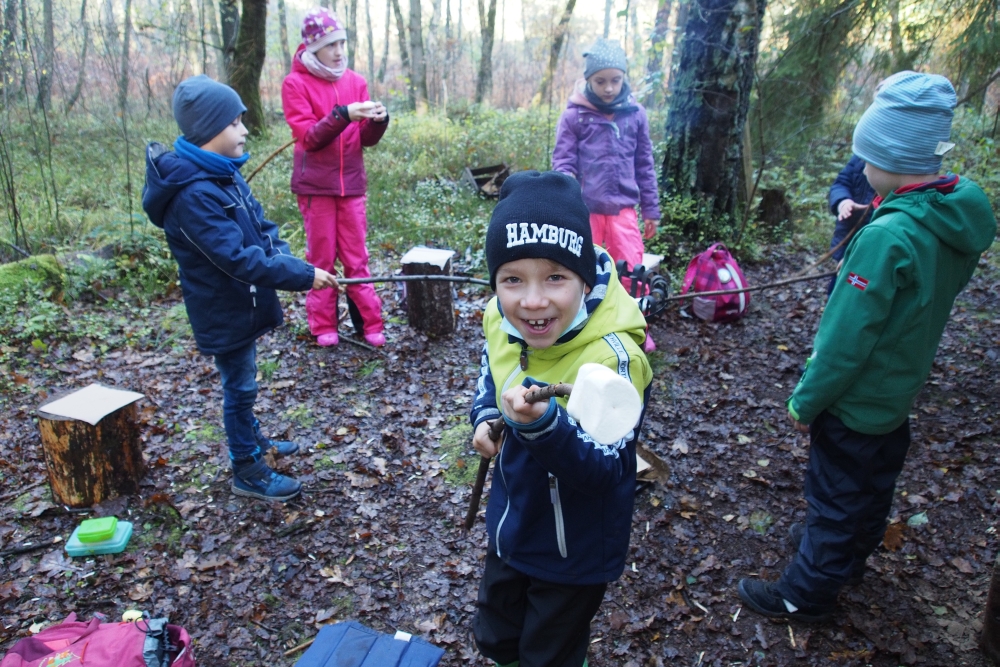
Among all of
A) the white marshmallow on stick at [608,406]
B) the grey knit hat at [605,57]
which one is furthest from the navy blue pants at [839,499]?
the grey knit hat at [605,57]

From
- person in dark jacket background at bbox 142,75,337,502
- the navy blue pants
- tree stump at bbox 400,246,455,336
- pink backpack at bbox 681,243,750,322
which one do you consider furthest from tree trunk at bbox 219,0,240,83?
the navy blue pants

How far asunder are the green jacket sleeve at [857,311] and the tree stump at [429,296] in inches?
141

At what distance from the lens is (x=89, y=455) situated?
12.0 ft

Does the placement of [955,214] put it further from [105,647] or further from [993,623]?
[105,647]

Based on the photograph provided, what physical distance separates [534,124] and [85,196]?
26.2ft

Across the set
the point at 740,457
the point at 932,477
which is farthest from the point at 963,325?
the point at 740,457

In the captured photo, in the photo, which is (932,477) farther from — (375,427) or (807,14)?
(807,14)

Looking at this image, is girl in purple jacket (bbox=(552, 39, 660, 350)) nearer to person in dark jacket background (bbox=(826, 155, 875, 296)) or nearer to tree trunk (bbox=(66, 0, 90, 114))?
person in dark jacket background (bbox=(826, 155, 875, 296))

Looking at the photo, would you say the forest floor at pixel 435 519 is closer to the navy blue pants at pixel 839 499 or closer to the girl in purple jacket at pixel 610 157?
the navy blue pants at pixel 839 499

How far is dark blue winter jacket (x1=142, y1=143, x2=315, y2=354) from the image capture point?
3.14 meters

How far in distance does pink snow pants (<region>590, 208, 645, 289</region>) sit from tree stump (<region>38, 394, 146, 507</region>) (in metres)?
3.87

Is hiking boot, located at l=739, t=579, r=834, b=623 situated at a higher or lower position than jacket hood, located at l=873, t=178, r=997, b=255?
lower

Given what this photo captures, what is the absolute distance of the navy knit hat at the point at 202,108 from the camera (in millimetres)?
3170

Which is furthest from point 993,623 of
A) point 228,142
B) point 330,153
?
point 330,153
